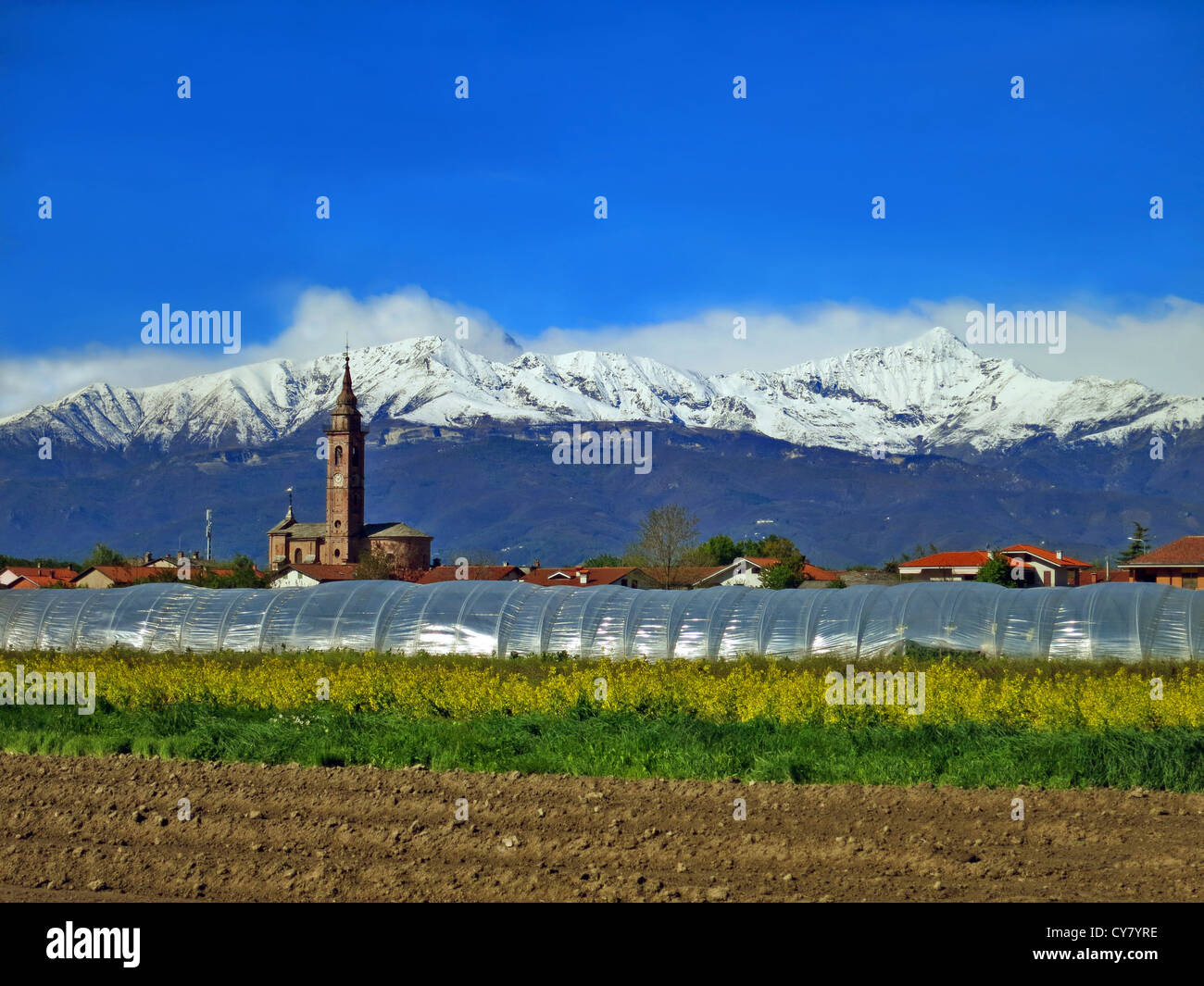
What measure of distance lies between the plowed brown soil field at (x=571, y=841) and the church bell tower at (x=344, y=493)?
148 m

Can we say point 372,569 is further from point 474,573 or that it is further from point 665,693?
point 665,693

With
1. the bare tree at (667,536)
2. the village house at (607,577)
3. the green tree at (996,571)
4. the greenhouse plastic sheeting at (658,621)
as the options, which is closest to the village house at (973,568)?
the bare tree at (667,536)

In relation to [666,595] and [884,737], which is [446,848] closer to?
[884,737]

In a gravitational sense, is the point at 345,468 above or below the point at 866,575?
above

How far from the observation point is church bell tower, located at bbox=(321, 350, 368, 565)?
163250mm

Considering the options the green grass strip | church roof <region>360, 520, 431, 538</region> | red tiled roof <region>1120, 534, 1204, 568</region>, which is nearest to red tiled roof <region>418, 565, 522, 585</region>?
church roof <region>360, 520, 431, 538</region>

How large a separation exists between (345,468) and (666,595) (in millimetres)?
134851

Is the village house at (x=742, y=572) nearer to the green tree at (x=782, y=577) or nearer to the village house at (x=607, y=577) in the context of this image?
the village house at (x=607, y=577)

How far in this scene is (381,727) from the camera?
18625 mm

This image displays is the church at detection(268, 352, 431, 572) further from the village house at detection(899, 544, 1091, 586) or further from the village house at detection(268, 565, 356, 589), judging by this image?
the village house at detection(899, 544, 1091, 586)

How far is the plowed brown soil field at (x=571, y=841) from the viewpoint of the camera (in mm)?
10438

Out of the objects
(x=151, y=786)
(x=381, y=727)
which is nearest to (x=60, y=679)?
(x=381, y=727)

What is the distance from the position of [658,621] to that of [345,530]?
13509 cm
